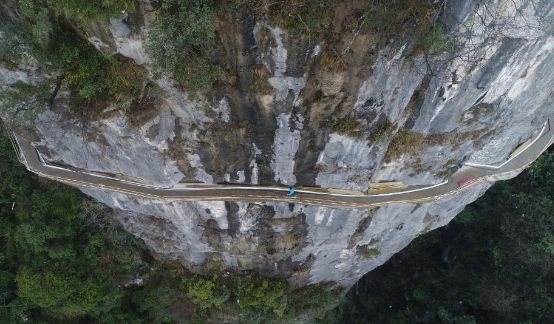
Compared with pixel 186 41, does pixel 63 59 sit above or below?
above

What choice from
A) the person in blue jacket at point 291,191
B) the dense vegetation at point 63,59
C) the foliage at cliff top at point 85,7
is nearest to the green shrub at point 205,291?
the person in blue jacket at point 291,191

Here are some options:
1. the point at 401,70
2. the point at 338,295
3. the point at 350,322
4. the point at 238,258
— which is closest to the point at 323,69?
the point at 401,70

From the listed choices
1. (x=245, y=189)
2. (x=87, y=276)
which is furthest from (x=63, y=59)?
(x=87, y=276)

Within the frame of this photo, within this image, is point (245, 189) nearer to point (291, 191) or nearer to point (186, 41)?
point (291, 191)

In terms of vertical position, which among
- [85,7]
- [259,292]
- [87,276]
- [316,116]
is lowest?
[259,292]

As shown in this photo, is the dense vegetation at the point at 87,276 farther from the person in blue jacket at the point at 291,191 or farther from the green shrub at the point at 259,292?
the person in blue jacket at the point at 291,191
